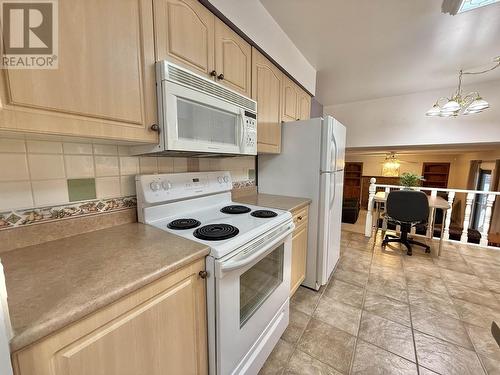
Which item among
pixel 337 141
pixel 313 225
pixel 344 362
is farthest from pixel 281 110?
pixel 344 362

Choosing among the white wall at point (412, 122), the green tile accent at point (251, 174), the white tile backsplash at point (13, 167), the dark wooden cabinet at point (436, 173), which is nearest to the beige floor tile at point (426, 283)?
the green tile accent at point (251, 174)

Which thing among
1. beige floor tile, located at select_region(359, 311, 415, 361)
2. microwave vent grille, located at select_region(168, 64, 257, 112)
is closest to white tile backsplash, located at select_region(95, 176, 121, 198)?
microwave vent grille, located at select_region(168, 64, 257, 112)

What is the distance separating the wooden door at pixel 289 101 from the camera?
199 cm

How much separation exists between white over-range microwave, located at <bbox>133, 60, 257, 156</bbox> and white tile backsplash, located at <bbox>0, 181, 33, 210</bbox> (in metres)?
0.47

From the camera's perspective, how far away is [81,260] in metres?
0.74

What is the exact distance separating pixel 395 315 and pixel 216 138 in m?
1.95

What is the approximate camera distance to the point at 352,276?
2.22 meters

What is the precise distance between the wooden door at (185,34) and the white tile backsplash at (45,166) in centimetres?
66

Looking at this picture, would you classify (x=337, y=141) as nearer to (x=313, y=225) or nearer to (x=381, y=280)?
Answer: (x=313, y=225)

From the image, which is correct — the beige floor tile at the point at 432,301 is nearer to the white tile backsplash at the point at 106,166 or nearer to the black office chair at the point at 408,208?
the black office chair at the point at 408,208

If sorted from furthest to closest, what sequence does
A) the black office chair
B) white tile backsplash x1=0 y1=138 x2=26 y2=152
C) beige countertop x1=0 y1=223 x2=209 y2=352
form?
1. the black office chair
2. white tile backsplash x1=0 y1=138 x2=26 y2=152
3. beige countertop x1=0 y1=223 x2=209 y2=352

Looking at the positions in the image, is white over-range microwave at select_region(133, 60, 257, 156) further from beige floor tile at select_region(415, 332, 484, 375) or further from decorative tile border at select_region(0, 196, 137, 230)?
beige floor tile at select_region(415, 332, 484, 375)

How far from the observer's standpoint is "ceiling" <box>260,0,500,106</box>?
5.09 feet

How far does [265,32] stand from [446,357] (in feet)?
8.37
